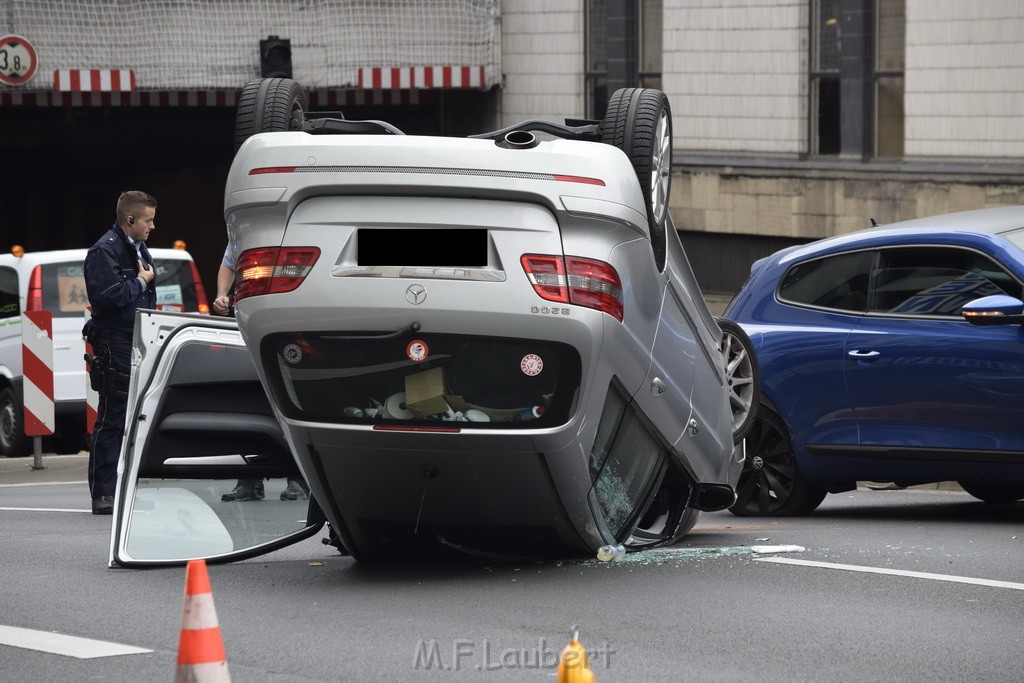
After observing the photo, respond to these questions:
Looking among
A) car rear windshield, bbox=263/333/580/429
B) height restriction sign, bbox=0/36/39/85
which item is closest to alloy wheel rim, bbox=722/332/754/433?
car rear windshield, bbox=263/333/580/429

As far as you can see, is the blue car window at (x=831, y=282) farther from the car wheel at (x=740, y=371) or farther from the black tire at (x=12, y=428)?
the black tire at (x=12, y=428)

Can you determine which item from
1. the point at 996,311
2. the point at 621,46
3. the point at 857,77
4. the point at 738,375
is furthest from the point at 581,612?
the point at 621,46


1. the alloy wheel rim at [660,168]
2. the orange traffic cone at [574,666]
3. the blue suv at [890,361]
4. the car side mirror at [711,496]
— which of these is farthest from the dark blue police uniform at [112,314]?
the orange traffic cone at [574,666]

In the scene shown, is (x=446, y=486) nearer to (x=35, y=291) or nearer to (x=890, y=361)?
(x=890, y=361)

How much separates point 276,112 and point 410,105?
710 inches

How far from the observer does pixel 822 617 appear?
238 inches

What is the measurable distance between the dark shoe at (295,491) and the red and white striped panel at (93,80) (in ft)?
49.8

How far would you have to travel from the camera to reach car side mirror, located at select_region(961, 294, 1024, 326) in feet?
27.2

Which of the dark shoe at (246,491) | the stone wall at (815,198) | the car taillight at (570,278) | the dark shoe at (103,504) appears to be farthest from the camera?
the stone wall at (815,198)

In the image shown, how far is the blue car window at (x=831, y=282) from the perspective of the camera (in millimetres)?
9242

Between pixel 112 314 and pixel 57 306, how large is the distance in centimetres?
565

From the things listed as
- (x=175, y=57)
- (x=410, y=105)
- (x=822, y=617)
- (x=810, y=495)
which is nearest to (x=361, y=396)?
(x=822, y=617)

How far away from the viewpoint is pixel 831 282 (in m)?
9.44

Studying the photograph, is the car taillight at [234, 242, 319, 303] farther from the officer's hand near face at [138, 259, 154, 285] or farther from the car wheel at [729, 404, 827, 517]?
the car wheel at [729, 404, 827, 517]
